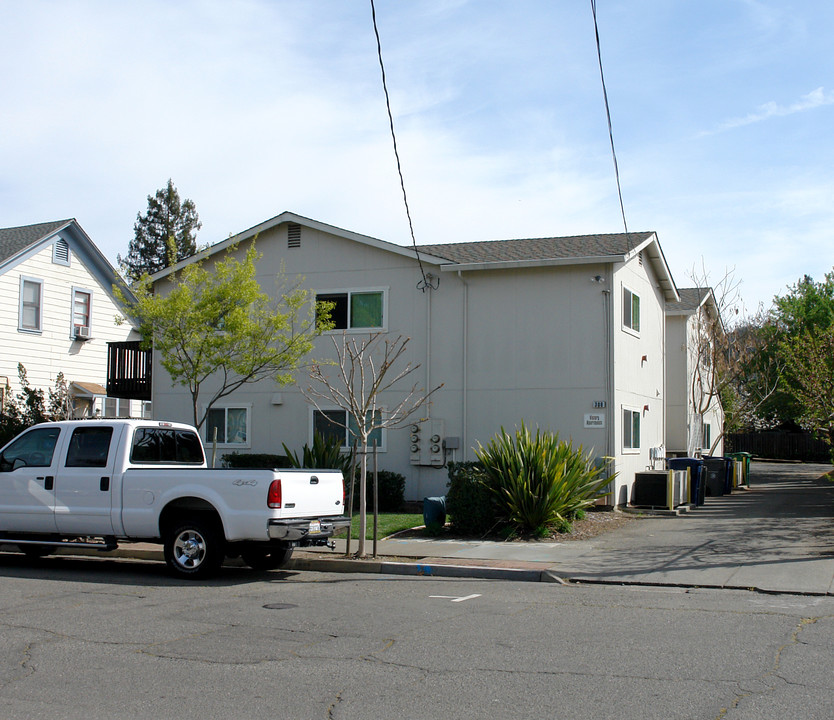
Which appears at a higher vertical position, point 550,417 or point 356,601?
point 550,417

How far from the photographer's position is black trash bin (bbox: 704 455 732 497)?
24.2 meters

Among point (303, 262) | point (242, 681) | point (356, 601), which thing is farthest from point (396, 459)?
point (242, 681)

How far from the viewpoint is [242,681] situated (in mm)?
6273

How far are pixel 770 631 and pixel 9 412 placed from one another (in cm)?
1799

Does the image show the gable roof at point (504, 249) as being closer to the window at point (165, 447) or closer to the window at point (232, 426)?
the window at point (232, 426)

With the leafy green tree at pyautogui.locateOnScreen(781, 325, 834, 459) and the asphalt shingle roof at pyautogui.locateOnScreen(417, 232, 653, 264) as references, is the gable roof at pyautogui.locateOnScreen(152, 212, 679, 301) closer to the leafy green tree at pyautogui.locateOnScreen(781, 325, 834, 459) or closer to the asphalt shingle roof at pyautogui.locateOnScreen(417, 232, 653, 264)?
the asphalt shingle roof at pyautogui.locateOnScreen(417, 232, 653, 264)

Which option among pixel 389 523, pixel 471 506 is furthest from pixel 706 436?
pixel 471 506

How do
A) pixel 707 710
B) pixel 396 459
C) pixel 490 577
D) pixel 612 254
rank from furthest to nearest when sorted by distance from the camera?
pixel 396 459 → pixel 612 254 → pixel 490 577 → pixel 707 710

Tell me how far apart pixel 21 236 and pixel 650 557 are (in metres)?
22.2

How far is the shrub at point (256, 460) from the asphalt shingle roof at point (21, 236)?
33.5 ft

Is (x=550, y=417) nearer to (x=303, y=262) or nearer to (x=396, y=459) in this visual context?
(x=396, y=459)

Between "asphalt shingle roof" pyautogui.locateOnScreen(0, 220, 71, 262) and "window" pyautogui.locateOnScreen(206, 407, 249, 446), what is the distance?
8834 mm

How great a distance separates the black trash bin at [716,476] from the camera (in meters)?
24.2

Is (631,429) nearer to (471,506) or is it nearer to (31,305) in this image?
(471,506)
